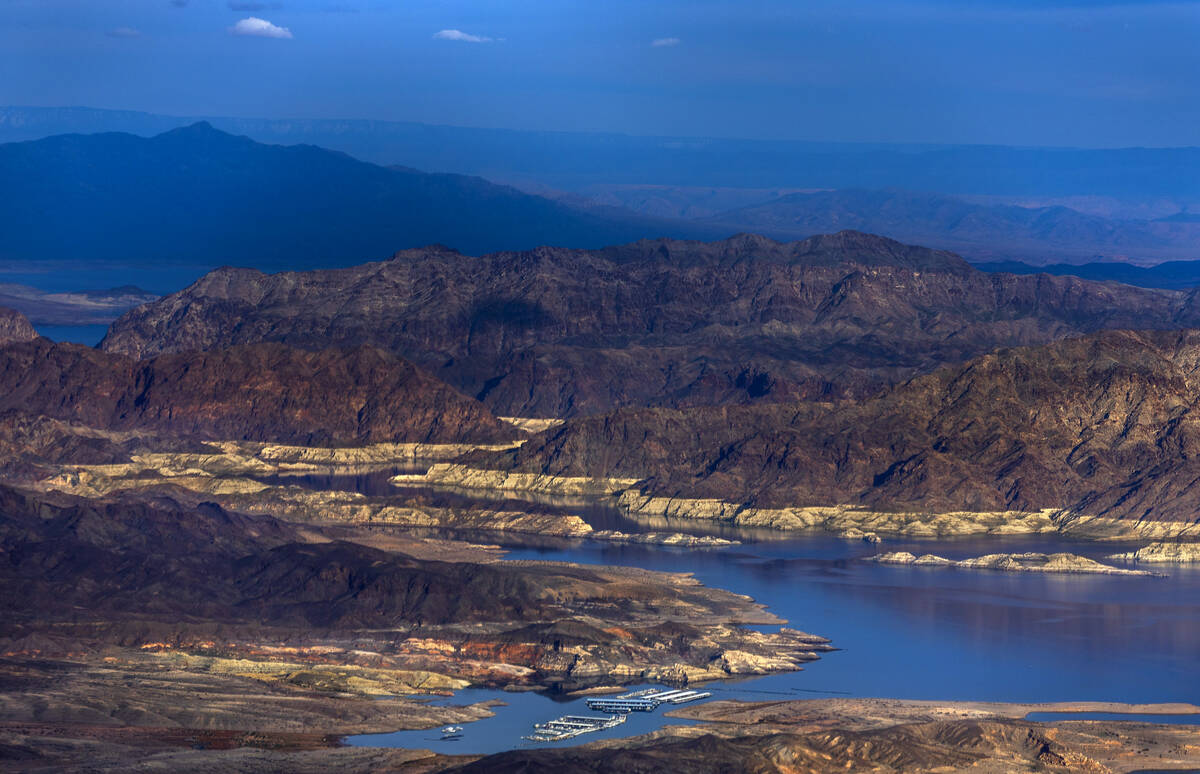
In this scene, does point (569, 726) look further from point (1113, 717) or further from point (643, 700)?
point (1113, 717)

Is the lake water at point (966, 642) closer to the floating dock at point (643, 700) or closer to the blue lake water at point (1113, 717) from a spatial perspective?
the floating dock at point (643, 700)

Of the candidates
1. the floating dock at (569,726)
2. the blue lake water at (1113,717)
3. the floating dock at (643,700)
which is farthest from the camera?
the floating dock at (643,700)

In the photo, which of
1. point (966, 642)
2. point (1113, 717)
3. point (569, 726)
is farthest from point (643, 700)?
point (966, 642)

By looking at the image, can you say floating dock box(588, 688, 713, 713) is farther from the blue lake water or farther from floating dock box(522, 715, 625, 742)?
the blue lake water

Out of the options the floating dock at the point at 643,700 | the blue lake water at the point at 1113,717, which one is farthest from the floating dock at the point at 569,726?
the blue lake water at the point at 1113,717

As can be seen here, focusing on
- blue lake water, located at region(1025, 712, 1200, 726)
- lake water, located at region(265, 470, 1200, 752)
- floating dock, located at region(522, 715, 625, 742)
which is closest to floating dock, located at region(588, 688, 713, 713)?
lake water, located at region(265, 470, 1200, 752)

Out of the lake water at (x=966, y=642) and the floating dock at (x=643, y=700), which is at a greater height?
the lake water at (x=966, y=642)

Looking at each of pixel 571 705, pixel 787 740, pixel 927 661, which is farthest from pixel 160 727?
pixel 927 661

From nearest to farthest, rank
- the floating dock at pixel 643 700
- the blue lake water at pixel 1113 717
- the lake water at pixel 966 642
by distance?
1. the blue lake water at pixel 1113 717
2. the floating dock at pixel 643 700
3. the lake water at pixel 966 642

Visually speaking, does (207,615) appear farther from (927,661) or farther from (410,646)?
(927,661)
